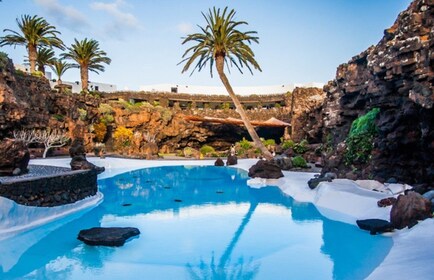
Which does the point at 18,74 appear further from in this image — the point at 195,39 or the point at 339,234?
the point at 339,234

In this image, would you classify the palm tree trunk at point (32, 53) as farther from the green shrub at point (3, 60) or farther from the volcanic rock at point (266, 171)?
the volcanic rock at point (266, 171)

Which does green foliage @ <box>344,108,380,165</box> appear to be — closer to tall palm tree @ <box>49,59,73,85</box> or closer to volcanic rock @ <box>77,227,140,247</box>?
volcanic rock @ <box>77,227,140,247</box>

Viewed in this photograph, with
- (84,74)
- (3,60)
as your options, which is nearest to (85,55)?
(84,74)

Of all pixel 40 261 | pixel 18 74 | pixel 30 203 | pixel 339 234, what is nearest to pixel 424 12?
pixel 339 234

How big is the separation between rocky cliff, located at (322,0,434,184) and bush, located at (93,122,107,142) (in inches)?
867

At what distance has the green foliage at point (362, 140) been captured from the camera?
14.5m

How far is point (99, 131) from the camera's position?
31.1m

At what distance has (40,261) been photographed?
7312 mm

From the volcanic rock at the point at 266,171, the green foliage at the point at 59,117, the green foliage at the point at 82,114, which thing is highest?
the green foliage at the point at 82,114

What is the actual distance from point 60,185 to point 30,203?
4.33 ft

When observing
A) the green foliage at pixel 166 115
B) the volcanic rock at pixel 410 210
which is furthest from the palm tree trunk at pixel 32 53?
the volcanic rock at pixel 410 210

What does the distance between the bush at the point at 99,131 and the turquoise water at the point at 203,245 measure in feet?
60.8

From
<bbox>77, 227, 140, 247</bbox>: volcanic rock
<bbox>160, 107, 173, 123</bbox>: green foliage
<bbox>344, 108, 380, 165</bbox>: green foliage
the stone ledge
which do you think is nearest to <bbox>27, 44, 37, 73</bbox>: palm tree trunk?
<bbox>160, 107, 173, 123</bbox>: green foliage

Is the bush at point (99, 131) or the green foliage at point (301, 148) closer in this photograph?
the green foliage at point (301, 148)
